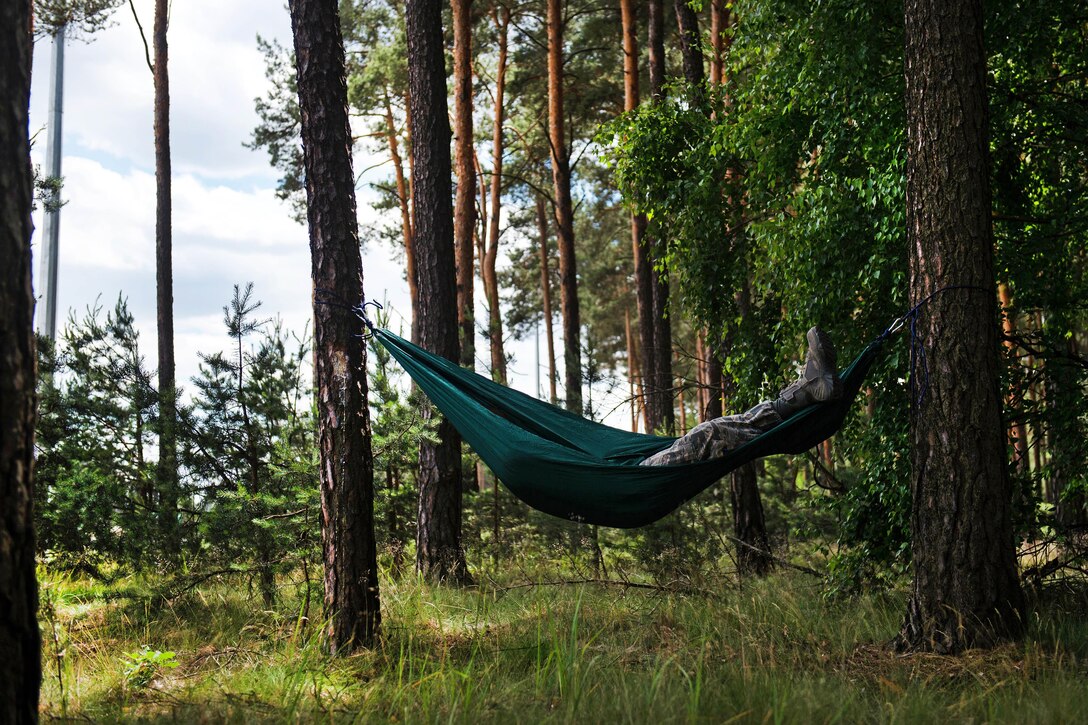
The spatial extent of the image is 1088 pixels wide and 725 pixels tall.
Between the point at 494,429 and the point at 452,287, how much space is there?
74.2 inches

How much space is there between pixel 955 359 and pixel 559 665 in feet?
5.38

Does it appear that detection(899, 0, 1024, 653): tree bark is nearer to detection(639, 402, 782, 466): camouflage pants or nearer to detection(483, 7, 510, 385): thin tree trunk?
detection(639, 402, 782, 466): camouflage pants

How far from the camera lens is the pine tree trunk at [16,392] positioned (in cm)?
148

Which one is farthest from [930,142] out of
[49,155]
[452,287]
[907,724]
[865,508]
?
[49,155]

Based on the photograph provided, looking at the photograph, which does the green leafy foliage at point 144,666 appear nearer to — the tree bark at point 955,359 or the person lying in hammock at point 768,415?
the person lying in hammock at point 768,415

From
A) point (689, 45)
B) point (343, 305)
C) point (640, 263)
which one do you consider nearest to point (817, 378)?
point (343, 305)

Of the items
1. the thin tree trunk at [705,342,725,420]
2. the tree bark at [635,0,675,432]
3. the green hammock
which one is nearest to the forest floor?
the green hammock

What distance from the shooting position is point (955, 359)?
2.77 meters

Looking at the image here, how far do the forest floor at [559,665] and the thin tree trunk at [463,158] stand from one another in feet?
10.8

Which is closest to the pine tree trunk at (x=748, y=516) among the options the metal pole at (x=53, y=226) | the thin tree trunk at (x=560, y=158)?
the thin tree trunk at (x=560, y=158)

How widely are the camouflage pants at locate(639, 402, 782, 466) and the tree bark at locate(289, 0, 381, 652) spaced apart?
108cm

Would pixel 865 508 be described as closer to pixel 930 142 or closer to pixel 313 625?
pixel 930 142

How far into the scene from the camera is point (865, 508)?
146 inches

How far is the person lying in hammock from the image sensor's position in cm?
301
